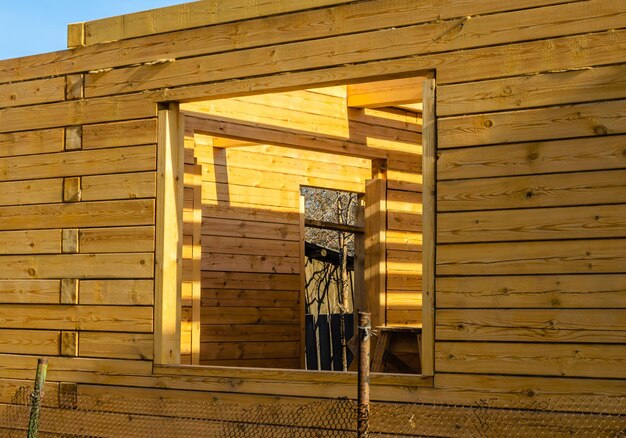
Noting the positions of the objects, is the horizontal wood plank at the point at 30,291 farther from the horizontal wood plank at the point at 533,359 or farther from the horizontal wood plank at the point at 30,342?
the horizontal wood plank at the point at 533,359

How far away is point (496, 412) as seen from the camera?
282 inches

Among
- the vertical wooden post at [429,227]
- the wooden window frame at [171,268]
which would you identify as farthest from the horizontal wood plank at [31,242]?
the vertical wooden post at [429,227]

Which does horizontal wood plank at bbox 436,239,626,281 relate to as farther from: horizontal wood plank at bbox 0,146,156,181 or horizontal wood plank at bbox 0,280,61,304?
horizontal wood plank at bbox 0,280,61,304

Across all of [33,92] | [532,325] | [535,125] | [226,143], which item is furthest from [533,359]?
[226,143]

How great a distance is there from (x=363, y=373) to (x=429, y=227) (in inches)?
61.4

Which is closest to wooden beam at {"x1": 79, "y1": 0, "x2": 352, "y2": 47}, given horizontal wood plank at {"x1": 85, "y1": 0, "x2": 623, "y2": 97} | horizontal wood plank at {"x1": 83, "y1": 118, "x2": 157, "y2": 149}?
horizontal wood plank at {"x1": 85, "y1": 0, "x2": 623, "y2": 97}

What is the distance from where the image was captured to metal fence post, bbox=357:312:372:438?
626cm

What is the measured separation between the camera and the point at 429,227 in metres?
7.54

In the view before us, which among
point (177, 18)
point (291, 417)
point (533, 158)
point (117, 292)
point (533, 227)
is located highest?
point (177, 18)

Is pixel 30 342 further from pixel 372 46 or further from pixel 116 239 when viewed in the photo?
pixel 372 46

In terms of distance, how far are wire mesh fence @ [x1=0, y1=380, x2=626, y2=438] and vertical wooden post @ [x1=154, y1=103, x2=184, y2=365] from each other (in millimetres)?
459

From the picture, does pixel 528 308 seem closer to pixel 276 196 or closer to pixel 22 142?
pixel 22 142


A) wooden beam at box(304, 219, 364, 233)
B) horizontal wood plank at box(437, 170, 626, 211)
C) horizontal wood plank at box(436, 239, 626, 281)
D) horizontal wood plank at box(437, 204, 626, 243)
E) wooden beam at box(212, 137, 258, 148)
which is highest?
wooden beam at box(212, 137, 258, 148)

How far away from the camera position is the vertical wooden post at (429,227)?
24.6 ft
